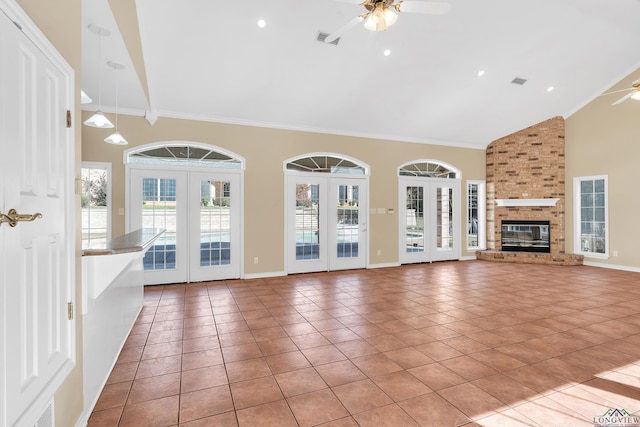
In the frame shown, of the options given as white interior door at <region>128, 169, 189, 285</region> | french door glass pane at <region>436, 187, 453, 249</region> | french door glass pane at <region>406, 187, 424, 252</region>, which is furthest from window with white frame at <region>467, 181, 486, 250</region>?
white interior door at <region>128, 169, 189, 285</region>

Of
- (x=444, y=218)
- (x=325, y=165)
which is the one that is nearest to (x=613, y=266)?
(x=444, y=218)

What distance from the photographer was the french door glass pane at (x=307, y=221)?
6425mm

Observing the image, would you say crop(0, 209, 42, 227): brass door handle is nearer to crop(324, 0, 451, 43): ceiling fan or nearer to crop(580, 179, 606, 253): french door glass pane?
crop(324, 0, 451, 43): ceiling fan

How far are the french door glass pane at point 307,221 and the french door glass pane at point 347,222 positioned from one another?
47 cm

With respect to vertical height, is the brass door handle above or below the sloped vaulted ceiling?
below

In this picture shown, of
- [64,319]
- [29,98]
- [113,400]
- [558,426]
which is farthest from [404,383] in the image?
[29,98]

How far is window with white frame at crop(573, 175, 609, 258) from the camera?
7.17m

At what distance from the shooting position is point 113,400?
2.28 meters

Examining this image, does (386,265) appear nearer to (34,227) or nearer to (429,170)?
(429,170)

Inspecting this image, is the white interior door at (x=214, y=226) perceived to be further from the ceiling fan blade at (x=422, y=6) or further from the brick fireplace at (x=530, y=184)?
the brick fireplace at (x=530, y=184)

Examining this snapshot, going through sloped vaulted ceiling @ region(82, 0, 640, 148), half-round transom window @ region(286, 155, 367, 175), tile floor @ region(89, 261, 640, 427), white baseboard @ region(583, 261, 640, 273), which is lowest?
tile floor @ region(89, 261, 640, 427)

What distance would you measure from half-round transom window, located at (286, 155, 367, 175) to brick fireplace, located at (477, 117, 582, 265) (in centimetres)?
373

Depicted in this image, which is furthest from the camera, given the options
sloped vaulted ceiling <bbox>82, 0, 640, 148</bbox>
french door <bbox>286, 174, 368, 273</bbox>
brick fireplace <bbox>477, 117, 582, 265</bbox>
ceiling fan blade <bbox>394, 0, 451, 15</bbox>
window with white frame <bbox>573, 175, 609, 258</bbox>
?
brick fireplace <bbox>477, 117, 582, 265</bbox>

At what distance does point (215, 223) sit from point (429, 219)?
4.77 metres
